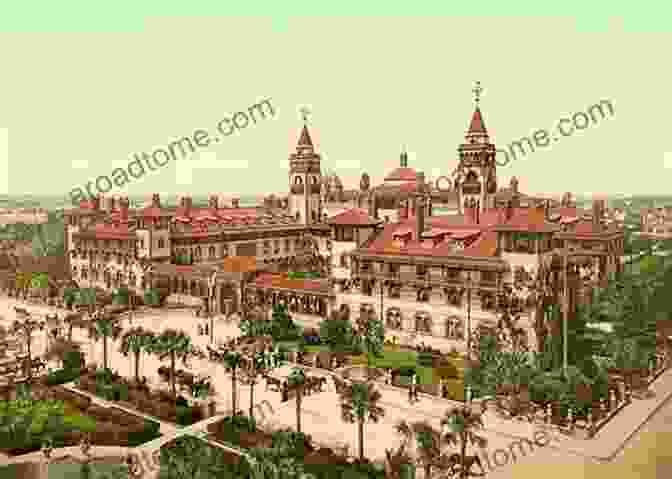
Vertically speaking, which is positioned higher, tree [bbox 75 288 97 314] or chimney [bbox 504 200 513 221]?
chimney [bbox 504 200 513 221]

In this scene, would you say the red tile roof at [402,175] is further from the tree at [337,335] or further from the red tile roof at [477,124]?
the tree at [337,335]

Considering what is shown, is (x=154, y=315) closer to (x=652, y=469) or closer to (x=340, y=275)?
(x=340, y=275)

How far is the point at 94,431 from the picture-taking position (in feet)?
109

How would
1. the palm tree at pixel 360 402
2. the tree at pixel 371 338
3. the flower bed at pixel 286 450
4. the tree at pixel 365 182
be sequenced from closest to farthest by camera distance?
1. the flower bed at pixel 286 450
2. the palm tree at pixel 360 402
3. the tree at pixel 371 338
4. the tree at pixel 365 182

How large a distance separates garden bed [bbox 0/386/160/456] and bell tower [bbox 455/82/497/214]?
160ft

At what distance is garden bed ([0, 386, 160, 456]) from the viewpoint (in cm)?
3238

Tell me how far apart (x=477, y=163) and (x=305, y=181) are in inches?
1363

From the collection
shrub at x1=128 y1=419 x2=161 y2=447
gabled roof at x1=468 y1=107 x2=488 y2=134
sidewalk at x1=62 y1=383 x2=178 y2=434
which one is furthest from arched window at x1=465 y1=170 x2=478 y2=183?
shrub at x1=128 y1=419 x2=161 y2=447

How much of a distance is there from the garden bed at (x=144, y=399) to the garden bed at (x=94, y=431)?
45.0 inches

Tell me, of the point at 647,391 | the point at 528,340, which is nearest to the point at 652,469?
the point at 647,391

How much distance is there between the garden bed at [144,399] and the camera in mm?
35906

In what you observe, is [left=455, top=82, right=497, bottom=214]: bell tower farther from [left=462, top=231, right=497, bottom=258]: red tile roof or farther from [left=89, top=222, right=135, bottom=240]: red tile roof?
[left=89, top=222, right=135, bottom=240]: red tile roof

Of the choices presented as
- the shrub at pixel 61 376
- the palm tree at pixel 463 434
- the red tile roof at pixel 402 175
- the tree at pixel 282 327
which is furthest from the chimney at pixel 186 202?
the palm tree at pixel 463 434

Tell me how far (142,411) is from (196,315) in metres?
30.1
